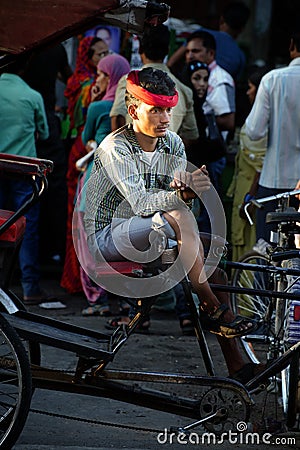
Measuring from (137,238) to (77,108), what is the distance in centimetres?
384

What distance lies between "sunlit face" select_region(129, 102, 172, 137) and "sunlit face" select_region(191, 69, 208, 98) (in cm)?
268

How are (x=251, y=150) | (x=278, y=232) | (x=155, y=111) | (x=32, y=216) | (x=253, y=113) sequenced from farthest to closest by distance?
1. (x=32, y=216)
2. (x=251, y=150)
3. (x=253, y=113)
4. (x=278, y=232)
5. (x=155, y=111)

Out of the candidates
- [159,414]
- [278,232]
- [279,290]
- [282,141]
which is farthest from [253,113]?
[159,414]

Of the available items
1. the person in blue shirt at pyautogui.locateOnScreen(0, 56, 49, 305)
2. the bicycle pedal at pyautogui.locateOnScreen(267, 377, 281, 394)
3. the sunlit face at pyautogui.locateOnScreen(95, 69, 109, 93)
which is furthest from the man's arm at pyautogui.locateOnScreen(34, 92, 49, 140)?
the bicycle pedal at pyautogui.locateOnScreen(267, 377, 281, 394)

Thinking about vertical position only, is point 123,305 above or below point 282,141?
below

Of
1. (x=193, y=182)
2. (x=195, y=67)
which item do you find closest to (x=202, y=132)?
(x=195, y=67)

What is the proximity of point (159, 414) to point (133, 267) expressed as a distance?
1.13 m

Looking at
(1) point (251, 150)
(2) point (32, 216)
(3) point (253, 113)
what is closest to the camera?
(3) point (253, 113)

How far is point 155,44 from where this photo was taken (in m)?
6.79

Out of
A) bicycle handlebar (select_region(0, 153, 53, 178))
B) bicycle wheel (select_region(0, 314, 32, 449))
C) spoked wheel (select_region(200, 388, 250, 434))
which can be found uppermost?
bicycle handlebar (select_region(0, 153, 53, 178))

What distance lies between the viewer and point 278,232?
17.2 feet

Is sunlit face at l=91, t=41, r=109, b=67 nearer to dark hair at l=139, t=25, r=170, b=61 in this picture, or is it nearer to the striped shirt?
dark hair at l=139, t=25, r=170, b=61

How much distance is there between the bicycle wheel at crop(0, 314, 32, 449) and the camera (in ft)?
13.5

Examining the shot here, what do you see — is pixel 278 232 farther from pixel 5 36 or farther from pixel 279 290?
pixel 5 36
